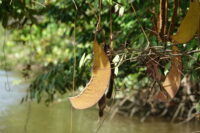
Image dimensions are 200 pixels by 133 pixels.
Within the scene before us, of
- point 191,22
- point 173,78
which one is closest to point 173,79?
point 173,78

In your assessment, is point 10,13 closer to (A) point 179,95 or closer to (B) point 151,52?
(B) point 151,52

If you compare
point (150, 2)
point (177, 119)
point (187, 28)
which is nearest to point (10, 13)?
point (150, 2)

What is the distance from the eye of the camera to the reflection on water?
12.5 ft

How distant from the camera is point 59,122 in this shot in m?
4.10

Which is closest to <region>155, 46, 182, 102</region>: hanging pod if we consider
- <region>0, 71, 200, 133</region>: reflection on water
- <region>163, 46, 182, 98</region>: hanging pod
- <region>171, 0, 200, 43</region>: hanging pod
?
<region>163, 46, 182, 98</region>: hanging pod

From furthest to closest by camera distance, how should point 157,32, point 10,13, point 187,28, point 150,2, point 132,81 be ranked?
point 132,81
point 10,13
point 150,2
point 157,32
point 187,28

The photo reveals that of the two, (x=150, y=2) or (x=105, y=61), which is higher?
(x=150, y=2)

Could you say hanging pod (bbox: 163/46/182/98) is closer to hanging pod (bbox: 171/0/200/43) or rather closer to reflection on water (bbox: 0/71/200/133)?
hanging pod (bbox: 171/0/200/43)

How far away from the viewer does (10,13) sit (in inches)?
97.0

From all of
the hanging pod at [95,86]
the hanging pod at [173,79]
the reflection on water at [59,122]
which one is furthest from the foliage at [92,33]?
the reflection on water at [59,122]

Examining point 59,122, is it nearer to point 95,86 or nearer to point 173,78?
point 173,78

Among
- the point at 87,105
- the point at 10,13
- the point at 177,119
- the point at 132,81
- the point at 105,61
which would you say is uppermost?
the point at 10,13

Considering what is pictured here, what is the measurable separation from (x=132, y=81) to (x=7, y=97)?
1.34 meters

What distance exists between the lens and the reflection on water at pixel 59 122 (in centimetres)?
381
